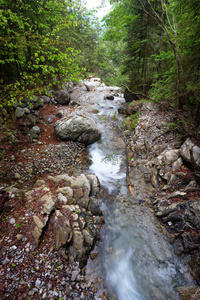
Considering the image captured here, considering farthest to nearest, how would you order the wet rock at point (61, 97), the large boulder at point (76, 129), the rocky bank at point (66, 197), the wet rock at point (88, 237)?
the wet rock at point (61, 97), the large boulder at point (76, 129), the wet rock at point (88, 237), the rocky bank at point (66, 197)

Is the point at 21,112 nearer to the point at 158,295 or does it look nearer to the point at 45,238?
the point at 45,238

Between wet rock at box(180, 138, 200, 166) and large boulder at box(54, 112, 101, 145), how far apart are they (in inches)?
237

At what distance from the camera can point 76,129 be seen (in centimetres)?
912

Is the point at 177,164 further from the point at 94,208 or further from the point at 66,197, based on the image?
the point at 66,197

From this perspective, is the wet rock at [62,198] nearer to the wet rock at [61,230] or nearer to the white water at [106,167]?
the wet rock at [61,230]

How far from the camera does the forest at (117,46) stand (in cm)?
427

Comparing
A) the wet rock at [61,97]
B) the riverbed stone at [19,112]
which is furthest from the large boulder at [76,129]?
the wet rock at [61,97]

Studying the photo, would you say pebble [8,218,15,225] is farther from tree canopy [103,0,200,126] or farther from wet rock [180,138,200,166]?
tree canopy [103,0,200,126]

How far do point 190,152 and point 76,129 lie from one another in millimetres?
6680

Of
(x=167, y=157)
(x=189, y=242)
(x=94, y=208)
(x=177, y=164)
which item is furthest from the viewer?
(x=167, y=157)

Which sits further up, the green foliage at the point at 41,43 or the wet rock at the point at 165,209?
the green foliage at the point at 41,43

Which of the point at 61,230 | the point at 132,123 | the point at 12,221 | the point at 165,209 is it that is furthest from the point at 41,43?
the point at 165,209

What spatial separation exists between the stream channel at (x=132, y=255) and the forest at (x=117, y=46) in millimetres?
4369

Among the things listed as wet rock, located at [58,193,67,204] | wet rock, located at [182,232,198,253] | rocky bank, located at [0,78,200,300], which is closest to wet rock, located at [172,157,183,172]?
rocky bank, located at [0,78,200,300]
